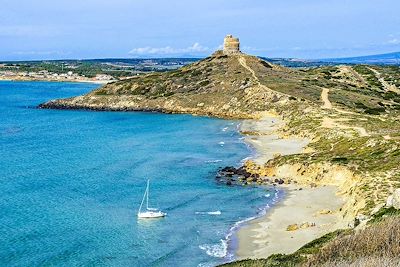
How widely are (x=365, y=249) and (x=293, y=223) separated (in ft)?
63.3

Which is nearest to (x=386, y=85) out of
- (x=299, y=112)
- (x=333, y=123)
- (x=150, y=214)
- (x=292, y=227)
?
(x=299, y=112)

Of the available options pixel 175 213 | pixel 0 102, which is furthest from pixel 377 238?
pixel 0 102

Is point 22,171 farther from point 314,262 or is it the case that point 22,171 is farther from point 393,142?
point 314,262

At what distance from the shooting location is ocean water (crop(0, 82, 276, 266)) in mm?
32938

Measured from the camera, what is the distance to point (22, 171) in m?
57.2

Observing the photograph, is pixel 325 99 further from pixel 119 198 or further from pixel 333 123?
pixel 119 198

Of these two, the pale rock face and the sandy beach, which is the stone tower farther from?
the pale rock face

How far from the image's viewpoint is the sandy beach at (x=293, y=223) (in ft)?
108

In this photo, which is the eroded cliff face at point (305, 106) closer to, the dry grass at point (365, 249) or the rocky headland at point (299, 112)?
the rocky headland at point (299, 112)

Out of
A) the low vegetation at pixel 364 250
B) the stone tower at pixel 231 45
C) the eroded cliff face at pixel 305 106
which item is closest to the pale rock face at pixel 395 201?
the eroded cliff face at pixel 305 106

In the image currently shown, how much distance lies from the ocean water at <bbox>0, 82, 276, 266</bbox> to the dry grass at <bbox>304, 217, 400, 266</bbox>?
504 inches

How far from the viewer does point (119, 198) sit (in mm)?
A: 46094

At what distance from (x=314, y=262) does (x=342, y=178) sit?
29406 millimetres

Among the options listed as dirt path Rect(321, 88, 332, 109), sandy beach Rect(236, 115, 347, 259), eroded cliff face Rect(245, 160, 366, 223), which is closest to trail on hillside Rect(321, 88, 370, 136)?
dirt path Rect(321, 88, 332, 109)
